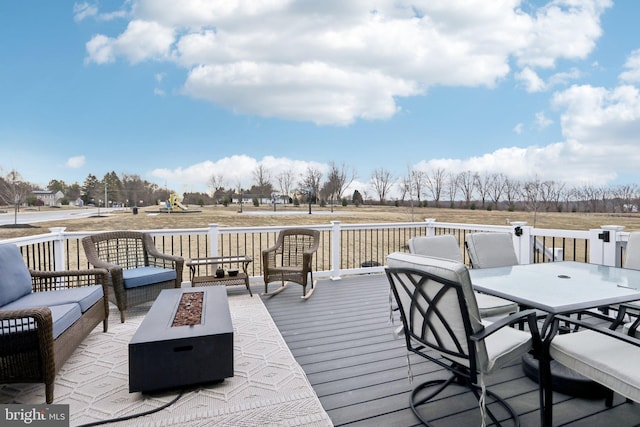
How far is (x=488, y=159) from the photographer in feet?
63.0

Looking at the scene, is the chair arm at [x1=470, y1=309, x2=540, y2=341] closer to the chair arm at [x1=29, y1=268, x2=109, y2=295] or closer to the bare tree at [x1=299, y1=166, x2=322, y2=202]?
the chair arm at [x1=29, y1=268, x2=109, y2=295]

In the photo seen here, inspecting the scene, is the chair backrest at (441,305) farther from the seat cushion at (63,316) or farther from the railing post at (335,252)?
the railing post at (335,252)

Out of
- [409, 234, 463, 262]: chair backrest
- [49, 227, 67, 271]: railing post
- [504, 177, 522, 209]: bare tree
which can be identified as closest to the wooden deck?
[409, 234, 463, 262]: chair backrest

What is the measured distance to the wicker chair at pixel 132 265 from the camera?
4.01 meters

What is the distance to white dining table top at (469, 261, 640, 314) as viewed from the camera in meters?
2.04

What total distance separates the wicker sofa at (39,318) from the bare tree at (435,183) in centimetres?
1795

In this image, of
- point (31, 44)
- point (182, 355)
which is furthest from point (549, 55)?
point (31, 44)

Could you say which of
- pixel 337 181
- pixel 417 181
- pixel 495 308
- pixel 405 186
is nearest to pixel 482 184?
pixel 417 181

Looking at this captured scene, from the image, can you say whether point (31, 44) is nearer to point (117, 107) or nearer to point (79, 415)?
point (117, 107)

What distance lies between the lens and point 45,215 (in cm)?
1908

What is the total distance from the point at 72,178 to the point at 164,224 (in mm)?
7283

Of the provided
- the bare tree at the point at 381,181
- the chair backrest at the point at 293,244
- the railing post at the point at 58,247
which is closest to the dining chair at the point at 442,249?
the chair backrest at the point at 293,244

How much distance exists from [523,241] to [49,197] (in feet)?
77.9

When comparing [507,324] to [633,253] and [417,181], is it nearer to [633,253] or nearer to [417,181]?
[633,253]
